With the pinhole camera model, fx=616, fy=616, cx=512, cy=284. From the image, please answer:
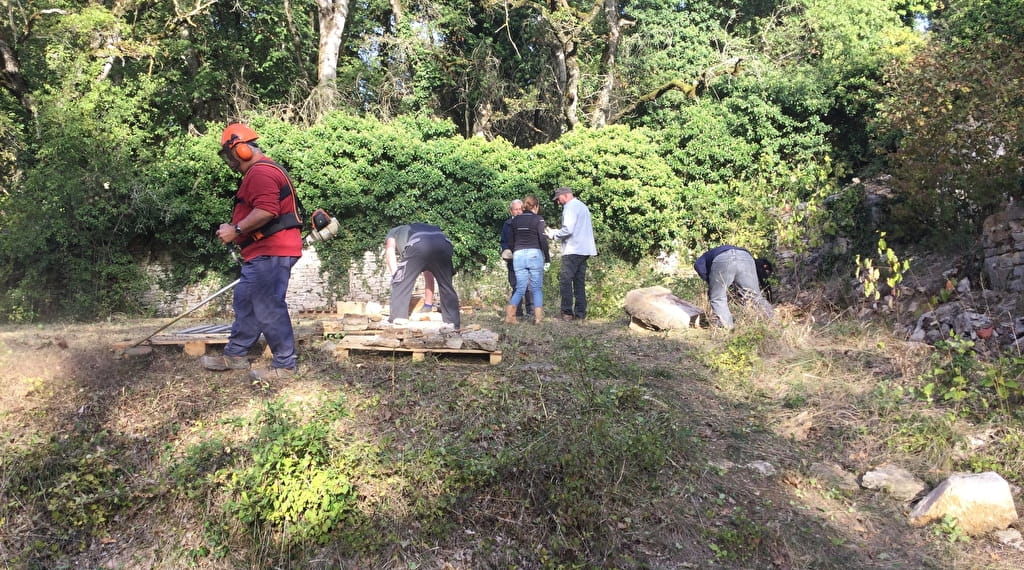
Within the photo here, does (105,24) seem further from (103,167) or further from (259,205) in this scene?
(259,205)

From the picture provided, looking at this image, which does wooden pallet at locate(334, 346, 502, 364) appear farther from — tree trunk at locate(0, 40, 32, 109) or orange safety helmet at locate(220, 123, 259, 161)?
tree trunk at locate(0, 40, 32, 109)

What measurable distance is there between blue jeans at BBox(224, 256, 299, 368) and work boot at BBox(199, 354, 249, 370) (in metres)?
0.05

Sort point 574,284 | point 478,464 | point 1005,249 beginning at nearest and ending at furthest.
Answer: point 478,464
point 1005,249
point 574,284

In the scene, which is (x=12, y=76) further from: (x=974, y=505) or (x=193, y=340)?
(x=974, y=505)

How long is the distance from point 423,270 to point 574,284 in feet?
10.8

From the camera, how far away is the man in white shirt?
8.37 m

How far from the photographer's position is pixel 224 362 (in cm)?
489

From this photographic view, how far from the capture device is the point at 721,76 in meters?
14.5

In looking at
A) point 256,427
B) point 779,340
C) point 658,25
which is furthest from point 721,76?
point 256,427

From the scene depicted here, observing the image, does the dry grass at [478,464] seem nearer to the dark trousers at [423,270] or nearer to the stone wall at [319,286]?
the dark trousers at [423,270]

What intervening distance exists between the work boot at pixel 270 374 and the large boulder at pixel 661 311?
4550 millimetres

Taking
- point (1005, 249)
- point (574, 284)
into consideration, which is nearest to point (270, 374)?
point (574, 284)

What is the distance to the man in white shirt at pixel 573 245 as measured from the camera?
27.5ft

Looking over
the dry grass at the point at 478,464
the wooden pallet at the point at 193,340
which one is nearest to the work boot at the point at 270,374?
the dry grass at the point at 478,464
